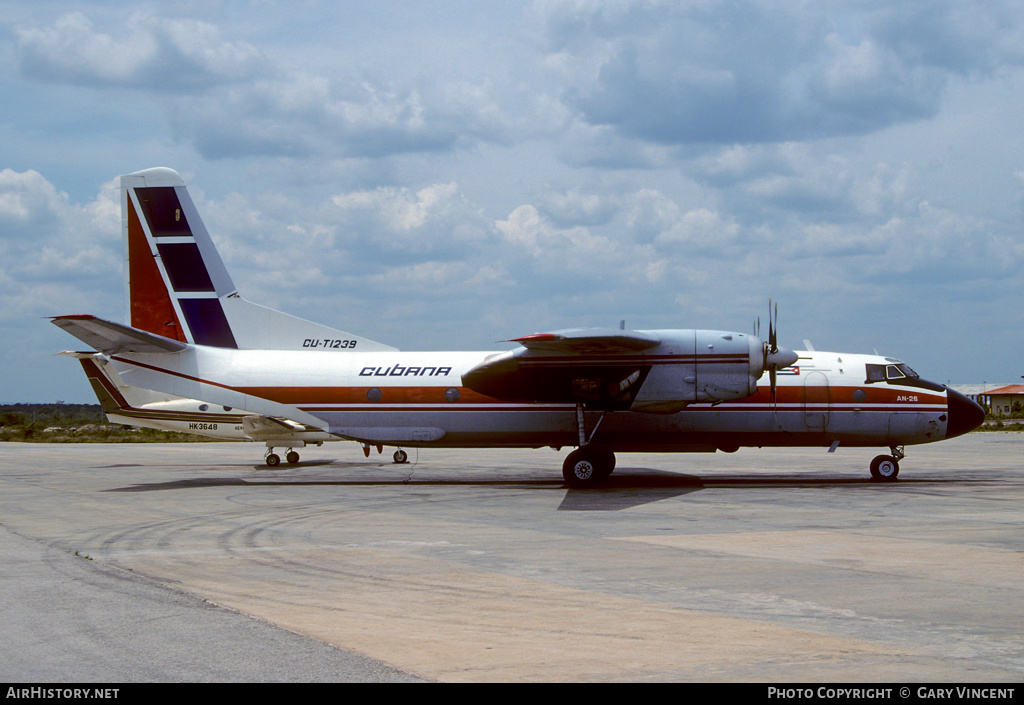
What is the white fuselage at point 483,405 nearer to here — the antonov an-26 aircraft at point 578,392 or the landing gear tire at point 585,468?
the antonov an-26 aircraft at point 578,392

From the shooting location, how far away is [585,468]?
23672 millimetres

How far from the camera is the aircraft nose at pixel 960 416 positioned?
2472cm

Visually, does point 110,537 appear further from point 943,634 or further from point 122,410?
point 122,410

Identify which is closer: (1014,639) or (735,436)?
(1014,639)

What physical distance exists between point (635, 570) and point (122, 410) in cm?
2852

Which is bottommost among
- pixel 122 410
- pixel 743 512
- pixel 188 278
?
pixel 743 512

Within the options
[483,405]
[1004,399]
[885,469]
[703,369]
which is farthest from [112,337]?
[1004,399]

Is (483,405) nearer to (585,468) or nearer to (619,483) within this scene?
(585,468)

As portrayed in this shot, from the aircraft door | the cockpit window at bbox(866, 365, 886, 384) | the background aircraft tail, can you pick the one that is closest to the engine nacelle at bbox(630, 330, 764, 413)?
the aircraft door

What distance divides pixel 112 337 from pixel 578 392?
41.6ft

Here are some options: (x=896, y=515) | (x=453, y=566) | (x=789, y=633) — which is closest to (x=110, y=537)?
(x=453, y=566)

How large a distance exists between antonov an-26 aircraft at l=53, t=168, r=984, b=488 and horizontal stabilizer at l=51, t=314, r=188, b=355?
6 centimetres

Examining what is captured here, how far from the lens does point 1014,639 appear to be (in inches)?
308

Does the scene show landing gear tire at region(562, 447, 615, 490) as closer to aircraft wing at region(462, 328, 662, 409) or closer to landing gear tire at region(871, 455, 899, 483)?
aircraft wing at region(462, 328, 662, 409)
